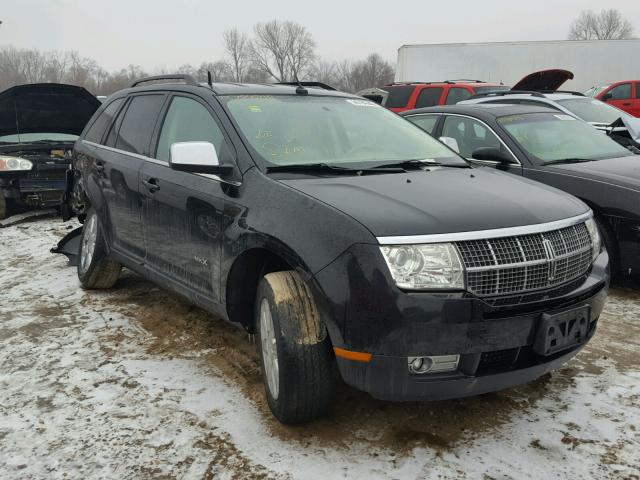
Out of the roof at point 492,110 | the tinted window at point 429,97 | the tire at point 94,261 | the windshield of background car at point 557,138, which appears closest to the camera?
the tire at point 94,261

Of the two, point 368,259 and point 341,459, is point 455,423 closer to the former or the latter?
point 341,459

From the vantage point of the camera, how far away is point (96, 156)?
5004mm

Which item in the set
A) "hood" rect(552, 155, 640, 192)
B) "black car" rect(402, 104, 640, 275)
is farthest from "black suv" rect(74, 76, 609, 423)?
"hood" rect(552, 155, 640, 192)

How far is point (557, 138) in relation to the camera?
19.3 feet

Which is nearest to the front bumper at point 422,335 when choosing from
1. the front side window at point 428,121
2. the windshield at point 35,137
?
the front side window at point 428,121

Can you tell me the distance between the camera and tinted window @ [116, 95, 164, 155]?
4.34 m

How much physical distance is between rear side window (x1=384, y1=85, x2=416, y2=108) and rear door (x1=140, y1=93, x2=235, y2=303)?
9.17 m

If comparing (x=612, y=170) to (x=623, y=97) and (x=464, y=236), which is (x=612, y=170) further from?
(x=623, y=97)

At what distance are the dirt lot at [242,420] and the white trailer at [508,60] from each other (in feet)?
61.4

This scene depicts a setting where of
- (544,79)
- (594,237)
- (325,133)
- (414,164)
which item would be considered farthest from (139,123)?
(544,79)

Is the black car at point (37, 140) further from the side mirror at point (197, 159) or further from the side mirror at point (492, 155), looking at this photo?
the side mirror at point (197, 159)

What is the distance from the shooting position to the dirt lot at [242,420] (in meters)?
2.64

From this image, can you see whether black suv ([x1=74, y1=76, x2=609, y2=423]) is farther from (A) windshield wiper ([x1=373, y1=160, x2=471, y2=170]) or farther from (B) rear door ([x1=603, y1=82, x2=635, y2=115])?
(B) rear door ([x1=603, y1=82, x2=635, y2=115])

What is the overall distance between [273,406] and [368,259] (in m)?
0.95
